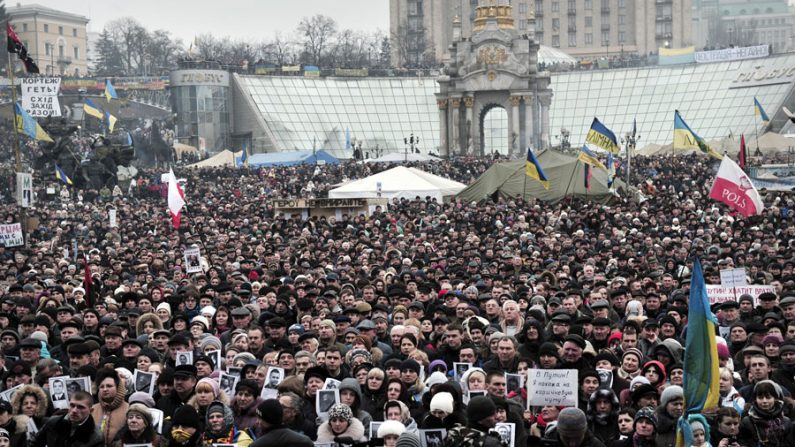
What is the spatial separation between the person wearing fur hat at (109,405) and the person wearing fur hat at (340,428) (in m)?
1.71

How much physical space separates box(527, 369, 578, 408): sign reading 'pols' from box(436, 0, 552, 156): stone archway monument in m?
67.1

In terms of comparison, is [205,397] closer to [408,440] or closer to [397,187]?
[408,440]

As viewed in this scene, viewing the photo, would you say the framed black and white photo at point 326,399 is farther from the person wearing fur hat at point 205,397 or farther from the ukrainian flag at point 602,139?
the ukrainian flag at point 602,139

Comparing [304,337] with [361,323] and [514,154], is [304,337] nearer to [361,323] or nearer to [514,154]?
[361,323]

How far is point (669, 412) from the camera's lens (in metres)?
10.6

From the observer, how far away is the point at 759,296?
17250 mm

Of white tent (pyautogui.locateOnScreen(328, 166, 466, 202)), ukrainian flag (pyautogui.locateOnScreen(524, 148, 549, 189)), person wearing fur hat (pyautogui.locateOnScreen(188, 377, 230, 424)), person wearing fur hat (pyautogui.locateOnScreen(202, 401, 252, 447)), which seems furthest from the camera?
white tent (pyautogui.locateOnScreen(328, 166, 466, 202))

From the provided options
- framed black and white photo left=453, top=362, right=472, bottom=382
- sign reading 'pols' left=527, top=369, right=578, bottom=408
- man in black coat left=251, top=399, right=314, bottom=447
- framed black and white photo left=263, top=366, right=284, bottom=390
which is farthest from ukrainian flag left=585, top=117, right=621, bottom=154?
man in black coat left=251, top=399, right=314, bottom=447

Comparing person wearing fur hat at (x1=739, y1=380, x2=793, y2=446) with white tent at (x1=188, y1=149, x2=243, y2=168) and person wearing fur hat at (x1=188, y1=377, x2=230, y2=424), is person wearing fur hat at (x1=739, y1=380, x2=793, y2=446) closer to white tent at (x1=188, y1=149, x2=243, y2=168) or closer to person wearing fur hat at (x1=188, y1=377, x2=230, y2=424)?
person wearing fur hat at (x1=188, y1=377, x2=230, y2=424)

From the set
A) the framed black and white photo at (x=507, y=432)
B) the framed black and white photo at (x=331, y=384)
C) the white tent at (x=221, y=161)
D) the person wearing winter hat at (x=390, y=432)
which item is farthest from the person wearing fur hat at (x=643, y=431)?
the white tent at (x=221, y=161)

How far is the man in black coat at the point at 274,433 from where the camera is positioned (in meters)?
8.84

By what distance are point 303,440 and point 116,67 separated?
5508 inches

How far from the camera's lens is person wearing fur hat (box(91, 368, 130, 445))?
36.0 feet

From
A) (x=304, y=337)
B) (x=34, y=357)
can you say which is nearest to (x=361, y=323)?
(x=304, y=337)
